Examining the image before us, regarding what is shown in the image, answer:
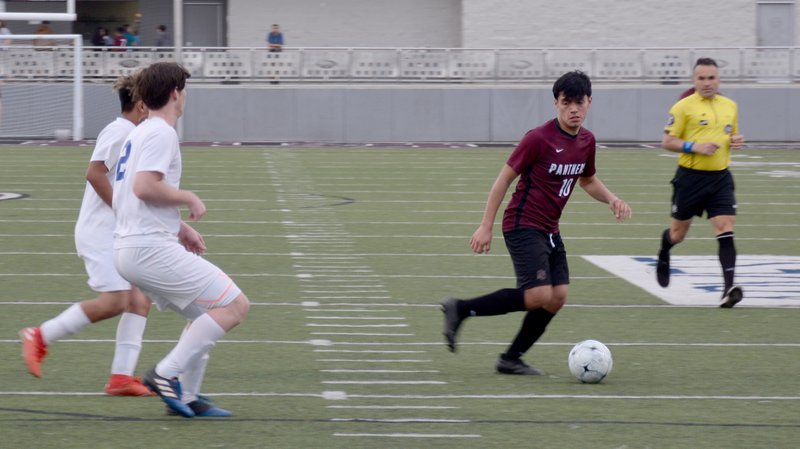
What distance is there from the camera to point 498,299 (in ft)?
24.0

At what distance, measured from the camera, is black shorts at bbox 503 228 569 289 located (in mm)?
7180

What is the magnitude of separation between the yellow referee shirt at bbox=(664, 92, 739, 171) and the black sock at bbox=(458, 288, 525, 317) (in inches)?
138

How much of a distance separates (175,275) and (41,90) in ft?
85.3

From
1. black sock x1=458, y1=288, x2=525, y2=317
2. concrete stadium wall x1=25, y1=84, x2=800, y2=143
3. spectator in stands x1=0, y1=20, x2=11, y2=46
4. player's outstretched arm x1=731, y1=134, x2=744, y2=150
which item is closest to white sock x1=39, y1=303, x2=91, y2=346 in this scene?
black sock x1=458, y1=288, x2=525, y2=317

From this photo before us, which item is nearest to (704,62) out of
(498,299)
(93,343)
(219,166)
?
(498,299)

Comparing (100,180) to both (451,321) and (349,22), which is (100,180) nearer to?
(451,321)

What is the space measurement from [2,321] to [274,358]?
2345 millimetres

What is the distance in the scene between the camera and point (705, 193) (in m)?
10.2

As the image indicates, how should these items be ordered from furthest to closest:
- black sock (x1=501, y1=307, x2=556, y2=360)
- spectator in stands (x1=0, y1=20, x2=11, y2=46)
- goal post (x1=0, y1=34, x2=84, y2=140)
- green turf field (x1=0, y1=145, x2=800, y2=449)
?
goal post (x1=0, y1=34, x2=84, y2=140)
spectator in stands (x1=0, y1=20, x2=11, y2=46)
black sock (x1=501, y1=307, x2=556, y2=360)
green turf field (x1=0, y1=145, x2=800, y2=449)

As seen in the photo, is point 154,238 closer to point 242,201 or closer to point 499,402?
point 499,402

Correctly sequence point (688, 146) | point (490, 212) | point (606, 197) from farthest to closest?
point (688, 146) → point (606, 197) → point (490, 212)

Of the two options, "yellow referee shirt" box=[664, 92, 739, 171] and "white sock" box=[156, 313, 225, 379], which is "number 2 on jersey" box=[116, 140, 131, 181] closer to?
"white sock" box=[156, 313, 225, 379]

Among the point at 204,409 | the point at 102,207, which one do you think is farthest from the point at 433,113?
the point at 204,409

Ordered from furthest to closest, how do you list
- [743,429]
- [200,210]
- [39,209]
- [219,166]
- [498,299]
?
1. [219,166]
2. [39,209]
3. [498,299]
4. [743,429]
5. [200,210]
